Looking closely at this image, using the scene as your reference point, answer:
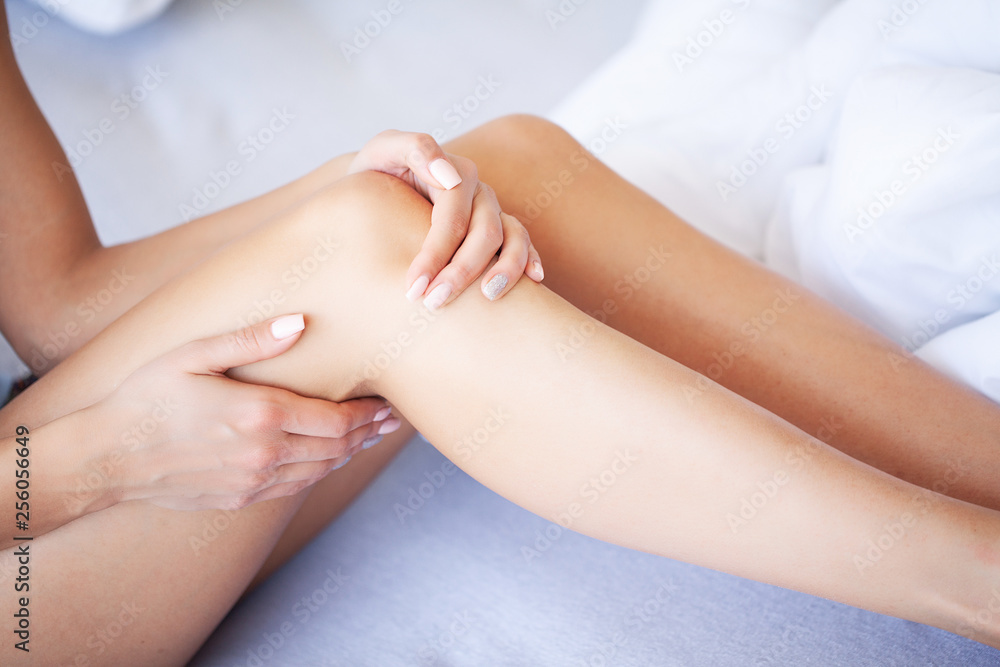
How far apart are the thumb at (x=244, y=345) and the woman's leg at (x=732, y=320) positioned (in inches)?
11.1

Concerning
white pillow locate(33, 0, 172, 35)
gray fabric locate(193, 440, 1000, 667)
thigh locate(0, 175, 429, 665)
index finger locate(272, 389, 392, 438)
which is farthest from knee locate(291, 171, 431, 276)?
white pillow locate(33, 0, 172, 35)

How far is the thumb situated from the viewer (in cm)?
53

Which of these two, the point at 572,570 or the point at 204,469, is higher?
the point at 204,469

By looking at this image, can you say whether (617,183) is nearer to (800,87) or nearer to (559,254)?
(559,254)

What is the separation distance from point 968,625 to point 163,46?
1.54 m

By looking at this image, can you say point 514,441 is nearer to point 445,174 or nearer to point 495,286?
point 495,286

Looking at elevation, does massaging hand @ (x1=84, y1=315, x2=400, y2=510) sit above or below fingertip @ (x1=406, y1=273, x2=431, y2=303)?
below

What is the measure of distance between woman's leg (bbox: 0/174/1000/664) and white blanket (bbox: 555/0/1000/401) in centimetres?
24

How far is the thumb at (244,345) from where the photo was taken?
1.75 feet

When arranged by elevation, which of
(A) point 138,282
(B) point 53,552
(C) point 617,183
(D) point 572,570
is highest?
(C) point 617,183

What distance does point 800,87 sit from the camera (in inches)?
38.4

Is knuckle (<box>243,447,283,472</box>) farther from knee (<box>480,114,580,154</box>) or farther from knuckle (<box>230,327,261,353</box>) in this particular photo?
knee (<box>480,114,580,154</box>)


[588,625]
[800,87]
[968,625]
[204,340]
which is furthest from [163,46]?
[968,625]

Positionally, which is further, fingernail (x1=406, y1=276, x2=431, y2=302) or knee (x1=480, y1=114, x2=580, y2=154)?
knee (x1=480, y1=114, x2=580, y2=154)
